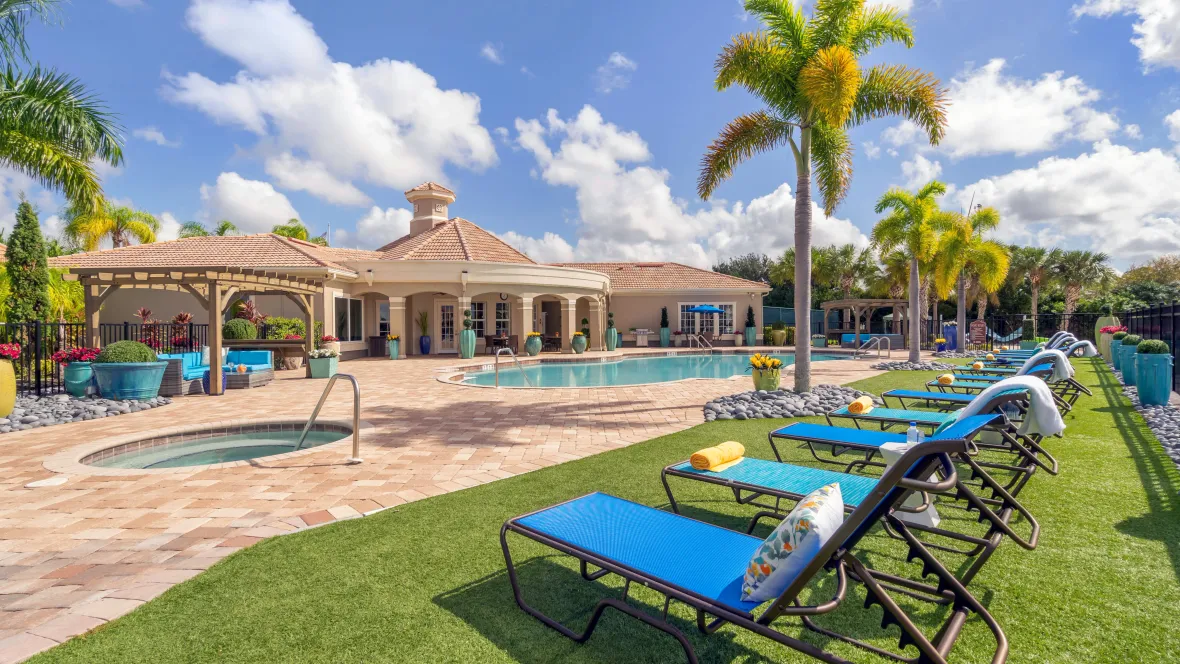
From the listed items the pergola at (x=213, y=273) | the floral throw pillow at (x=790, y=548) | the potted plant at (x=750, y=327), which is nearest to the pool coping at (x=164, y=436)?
the pergola at (x=213, y=273)

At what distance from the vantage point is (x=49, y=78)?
431 inches

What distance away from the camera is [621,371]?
19.3 meters

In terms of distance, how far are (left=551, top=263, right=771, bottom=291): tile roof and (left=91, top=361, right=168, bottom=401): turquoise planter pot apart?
22.2m

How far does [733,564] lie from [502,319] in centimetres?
2371

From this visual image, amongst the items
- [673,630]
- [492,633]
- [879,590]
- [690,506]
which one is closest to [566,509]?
[492,633]

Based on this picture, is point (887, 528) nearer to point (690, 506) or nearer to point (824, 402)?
point (690, 506)

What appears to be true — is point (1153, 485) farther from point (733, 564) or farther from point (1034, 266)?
point (1034, 266)

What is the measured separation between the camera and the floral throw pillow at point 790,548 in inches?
84.7

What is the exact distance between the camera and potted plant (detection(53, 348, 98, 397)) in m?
10.0

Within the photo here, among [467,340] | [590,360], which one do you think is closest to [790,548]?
[590,360]

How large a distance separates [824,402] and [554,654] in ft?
26.9

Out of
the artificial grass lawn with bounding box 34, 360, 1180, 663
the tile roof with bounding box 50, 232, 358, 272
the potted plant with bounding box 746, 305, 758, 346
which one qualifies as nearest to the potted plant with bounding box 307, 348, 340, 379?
the tile roof with bounding box 50, 232, 358, 272

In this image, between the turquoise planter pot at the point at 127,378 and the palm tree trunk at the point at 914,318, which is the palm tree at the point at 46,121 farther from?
the palm tree trunk at the point at 914,318

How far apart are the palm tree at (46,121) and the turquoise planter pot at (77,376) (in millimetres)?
4460
